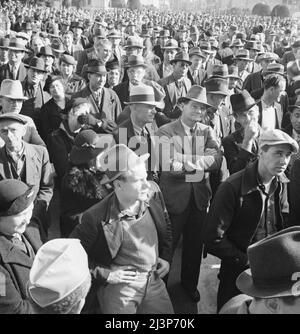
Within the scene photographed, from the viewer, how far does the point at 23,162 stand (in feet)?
13.5

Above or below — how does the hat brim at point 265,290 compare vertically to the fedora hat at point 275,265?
below

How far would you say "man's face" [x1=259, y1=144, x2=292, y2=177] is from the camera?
3230mm

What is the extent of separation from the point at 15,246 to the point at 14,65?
205 inches

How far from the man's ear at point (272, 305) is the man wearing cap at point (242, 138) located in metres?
2.23

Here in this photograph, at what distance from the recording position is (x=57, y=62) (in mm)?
8633

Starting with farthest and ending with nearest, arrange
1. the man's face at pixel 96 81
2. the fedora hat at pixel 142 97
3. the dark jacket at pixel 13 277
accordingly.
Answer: the man's face at pixel 96 81 < the fedora hat at pixel 142 97 < the dark jacket at pixel 13 277

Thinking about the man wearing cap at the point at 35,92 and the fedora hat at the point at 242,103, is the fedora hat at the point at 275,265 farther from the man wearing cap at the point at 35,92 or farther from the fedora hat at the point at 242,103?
the man wearing cap at the point at 35,92

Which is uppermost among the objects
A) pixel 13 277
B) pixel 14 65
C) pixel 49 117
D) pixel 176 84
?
pixel 14 65

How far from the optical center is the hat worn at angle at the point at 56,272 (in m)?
2.18

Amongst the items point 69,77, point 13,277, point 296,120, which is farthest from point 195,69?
point 13,277

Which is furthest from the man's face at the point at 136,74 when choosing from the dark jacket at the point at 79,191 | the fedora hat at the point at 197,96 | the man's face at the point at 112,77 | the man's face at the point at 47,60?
the dark jacket at the point at 79,191

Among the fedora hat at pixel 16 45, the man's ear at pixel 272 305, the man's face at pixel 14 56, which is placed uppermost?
the fedora hat at pixel 16 45

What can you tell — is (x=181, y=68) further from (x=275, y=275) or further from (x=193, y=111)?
(x=275, y=275)
